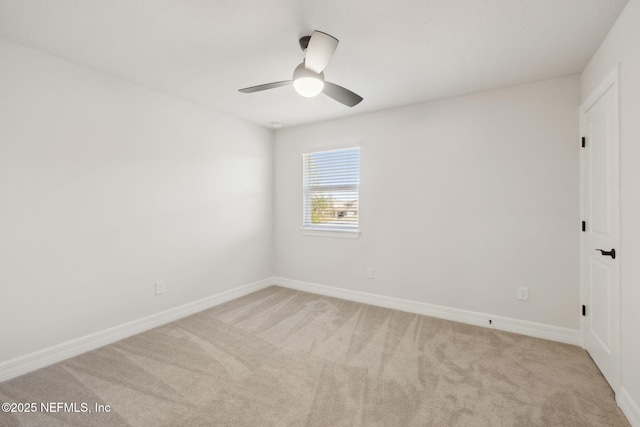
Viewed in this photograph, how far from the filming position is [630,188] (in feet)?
5.42

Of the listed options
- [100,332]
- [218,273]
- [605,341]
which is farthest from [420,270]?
[100,332]

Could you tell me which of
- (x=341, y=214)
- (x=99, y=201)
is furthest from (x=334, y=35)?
(x=99, y=201)

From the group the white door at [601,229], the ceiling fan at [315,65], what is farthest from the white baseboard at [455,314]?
the ceiling fan at [315,65]

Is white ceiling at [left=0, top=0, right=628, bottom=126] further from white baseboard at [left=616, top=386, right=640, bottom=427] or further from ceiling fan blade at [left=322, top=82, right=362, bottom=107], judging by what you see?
white baseboard at [left=616, top=386, right=640, bottom=427]

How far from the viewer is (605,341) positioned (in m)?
2.03

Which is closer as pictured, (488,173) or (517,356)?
(517,356)

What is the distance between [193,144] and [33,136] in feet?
4.49

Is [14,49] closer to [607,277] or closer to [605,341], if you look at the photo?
[607,277]

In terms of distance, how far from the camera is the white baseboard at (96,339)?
6.76 feet

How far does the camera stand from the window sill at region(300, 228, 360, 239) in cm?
373

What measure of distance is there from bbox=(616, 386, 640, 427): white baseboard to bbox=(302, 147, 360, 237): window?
2.60 m

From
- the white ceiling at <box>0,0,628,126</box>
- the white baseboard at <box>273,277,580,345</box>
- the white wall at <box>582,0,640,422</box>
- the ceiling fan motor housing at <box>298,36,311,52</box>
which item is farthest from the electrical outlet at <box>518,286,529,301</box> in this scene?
the ceiling fan motor housing at <box>298,36,311,52</box>

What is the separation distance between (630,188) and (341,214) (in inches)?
108

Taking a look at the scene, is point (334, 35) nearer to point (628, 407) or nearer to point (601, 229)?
point (601, 229)
